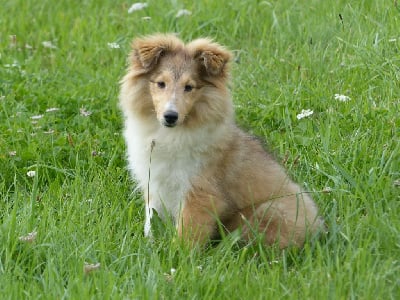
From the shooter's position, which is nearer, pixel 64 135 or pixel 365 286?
pixel 365 286

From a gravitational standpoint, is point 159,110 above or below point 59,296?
above

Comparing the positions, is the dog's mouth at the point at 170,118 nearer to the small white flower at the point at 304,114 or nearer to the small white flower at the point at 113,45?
the small white flower at the point at 304,114

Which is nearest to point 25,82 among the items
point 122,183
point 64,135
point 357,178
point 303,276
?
point 64,135

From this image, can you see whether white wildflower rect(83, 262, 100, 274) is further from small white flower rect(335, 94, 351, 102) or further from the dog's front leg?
small white flower rect(335, 94, 351, 102)

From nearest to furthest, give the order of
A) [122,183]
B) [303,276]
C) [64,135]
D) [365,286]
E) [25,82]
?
1. [365,286]
2. [303,276]
3. [122,183]
4. [64,135]
5. [25,82]

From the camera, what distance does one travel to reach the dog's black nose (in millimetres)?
5070

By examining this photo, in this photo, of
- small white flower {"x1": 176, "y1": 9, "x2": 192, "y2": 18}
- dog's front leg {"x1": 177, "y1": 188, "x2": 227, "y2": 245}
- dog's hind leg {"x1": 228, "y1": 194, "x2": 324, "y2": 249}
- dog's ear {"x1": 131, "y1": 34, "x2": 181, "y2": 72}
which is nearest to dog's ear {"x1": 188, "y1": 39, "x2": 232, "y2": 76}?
dog's ear {"x1": 131, "y1": 34, "x2": 181, "y2": 72}

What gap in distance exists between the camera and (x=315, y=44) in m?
7.46

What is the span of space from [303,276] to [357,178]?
1060 mm

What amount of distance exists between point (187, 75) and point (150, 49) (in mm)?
291

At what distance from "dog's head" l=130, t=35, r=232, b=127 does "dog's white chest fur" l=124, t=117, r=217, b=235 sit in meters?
0.12

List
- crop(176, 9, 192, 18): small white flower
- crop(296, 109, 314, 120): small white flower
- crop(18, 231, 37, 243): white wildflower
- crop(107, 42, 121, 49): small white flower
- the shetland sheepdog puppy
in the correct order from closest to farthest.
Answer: crop(18, 231, 37, 243): white wildflower → the shetland sheepdog puppy → crop(296, 109, 314, 120): small white flower → crop(107, 42, 121, 49): small white flower → crop(176, 9, 192, 18): small white flower

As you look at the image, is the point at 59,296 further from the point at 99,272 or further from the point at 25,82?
the point at 25,82

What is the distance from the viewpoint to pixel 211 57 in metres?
5.25
